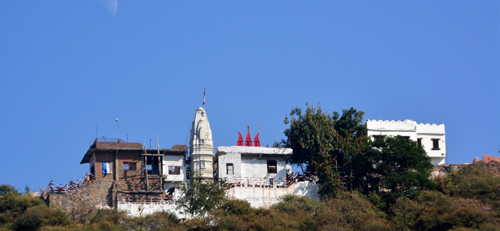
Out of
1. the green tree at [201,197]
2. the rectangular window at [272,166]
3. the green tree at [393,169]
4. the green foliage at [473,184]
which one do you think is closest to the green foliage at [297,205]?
the green tree at [201,197]

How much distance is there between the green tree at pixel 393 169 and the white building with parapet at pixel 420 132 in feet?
23.3

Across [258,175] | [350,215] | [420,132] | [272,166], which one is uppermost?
[420,132]

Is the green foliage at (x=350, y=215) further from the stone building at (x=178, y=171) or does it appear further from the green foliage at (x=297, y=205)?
the stone building at (x=178, y=171)

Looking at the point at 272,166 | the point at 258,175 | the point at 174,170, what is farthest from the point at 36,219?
the point at 272,166

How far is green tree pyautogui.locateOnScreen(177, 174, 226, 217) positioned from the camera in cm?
6122

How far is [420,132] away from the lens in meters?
74.8

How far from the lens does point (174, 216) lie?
61406mm

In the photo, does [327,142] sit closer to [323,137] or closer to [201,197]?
[323,137]

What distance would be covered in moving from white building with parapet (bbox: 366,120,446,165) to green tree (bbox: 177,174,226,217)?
1842 centimetres

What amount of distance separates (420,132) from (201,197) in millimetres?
24842

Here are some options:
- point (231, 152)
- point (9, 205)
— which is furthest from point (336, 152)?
point (9, 205)

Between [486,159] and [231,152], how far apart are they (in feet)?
77.7

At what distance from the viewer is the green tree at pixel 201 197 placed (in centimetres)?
6122

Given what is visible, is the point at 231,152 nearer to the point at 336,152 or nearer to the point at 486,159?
the point at 336,152
